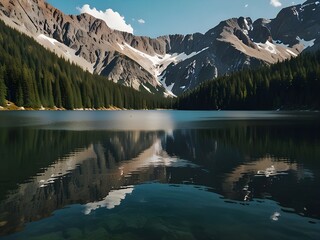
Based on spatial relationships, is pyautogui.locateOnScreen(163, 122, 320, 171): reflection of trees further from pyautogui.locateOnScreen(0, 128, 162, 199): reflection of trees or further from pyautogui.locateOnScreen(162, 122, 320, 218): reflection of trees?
pyautogui.locateOnScreen(0, 128, 162, 199): reflection of trees

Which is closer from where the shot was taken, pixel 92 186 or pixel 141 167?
pixel 92 186

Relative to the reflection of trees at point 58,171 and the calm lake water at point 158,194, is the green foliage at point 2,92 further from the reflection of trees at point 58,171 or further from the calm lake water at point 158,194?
the calm lake water at point 158,194

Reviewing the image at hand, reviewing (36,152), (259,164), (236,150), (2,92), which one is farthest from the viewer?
(2,92)

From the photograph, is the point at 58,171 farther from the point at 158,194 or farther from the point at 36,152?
the point at 36,152

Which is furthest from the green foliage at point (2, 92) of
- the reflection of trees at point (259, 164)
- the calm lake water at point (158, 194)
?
the reflection of trees at point (259, 164)

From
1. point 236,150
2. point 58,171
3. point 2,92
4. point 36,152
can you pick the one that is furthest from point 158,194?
point 2,92

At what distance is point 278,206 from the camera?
17969mm

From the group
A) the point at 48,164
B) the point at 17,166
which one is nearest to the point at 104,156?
the point at 48,164

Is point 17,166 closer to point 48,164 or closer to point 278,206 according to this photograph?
point 48,164

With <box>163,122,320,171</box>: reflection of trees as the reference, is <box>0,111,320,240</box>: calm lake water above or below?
below

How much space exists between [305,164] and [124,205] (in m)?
20.0

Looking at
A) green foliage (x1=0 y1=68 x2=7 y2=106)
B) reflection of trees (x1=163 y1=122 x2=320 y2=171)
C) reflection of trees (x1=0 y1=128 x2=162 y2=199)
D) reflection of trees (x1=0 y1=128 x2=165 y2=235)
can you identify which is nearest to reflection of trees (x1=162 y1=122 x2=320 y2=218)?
reflection of trees (x1=163 y1=122 x2=320 y2=171)

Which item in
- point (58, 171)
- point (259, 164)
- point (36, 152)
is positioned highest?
point (36, 152)

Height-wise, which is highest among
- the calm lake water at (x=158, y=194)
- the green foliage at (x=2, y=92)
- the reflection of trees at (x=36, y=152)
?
the green foliage at (x=2, y=92)
